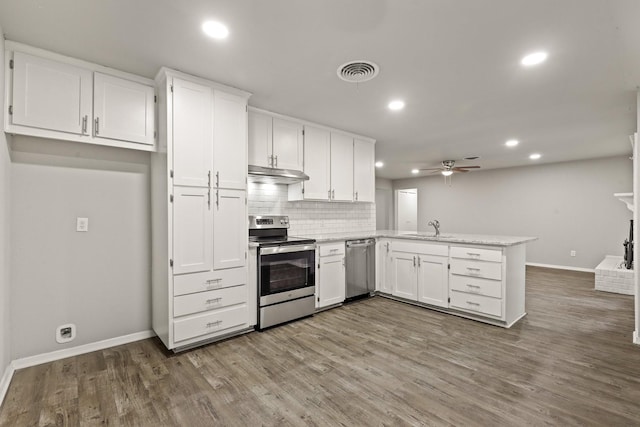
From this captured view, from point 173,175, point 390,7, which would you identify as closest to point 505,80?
point 390,7

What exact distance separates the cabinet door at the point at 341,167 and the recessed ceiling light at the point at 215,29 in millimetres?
2338

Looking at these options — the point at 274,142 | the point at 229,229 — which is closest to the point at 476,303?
the point at 229,229

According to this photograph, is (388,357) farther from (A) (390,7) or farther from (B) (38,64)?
(B) (38,64)

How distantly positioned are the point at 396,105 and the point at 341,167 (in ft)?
4.04

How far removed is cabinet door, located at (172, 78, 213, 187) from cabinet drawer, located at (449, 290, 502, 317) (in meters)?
3.04

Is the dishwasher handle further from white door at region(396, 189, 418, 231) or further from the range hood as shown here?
white door at region(396, 189, 418, 231)

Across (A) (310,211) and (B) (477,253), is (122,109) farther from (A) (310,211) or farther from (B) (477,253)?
(B) (477,253)

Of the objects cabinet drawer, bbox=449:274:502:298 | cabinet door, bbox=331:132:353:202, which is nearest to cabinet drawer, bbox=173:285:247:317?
cabinet door, bbox=331:132:353:202

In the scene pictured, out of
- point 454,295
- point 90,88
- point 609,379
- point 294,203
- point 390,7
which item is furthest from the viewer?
point 294,203

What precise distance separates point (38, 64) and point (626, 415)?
15.1ft

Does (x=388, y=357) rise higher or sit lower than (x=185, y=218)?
lower

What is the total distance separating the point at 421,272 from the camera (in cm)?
392

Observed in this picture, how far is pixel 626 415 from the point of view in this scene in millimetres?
1813

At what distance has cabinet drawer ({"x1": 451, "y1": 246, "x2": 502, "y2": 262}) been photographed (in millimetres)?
3277
